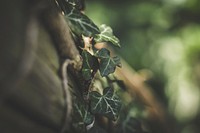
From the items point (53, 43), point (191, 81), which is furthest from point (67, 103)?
point (191, 81)

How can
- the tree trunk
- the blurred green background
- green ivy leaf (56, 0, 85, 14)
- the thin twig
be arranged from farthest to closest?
1. the blurred green background
2. green ivy leaf (56, 0, 85, 14)
3. the thin twig
4. the tree trunk

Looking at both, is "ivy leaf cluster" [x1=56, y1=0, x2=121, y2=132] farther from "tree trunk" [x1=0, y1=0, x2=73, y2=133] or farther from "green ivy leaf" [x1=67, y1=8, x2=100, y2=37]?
"tree trunk" [x1=0, y1=0, x2=73, y2=133]

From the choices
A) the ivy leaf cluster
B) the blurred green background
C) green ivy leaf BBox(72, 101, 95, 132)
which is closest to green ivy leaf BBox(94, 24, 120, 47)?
the ivy leaf cluster

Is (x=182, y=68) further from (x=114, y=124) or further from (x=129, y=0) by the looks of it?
(x=114, y=124)

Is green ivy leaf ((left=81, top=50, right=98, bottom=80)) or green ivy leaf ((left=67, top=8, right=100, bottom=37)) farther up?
green ivy leaf ((left=67, top=8, right=100, bottom=37))

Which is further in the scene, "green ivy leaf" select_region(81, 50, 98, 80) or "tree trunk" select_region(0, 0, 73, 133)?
"green ivy leaf" select_region(81, 50, 98, 80)

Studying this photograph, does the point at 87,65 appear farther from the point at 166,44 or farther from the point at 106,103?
the point at 166,44
